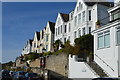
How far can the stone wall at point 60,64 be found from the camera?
28.2 m

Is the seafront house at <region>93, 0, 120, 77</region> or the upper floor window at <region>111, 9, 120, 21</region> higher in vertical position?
the upper floor window at <region>111, 9, 120, 21</region>

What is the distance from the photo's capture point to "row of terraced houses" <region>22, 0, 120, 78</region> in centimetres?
2028

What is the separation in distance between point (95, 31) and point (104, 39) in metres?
1.97

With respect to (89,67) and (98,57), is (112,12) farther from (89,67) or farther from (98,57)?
(89,67)

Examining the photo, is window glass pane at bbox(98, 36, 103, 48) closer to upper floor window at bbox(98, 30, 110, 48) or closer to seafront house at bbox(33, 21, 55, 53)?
upper floor window at bbox(98, 30, 110, 48)

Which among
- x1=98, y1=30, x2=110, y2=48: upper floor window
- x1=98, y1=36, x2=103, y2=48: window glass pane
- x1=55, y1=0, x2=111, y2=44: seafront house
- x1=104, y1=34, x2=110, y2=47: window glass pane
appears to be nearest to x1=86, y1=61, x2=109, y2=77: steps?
x1=98, y1=36, x2=103, y2=48: window glass pane

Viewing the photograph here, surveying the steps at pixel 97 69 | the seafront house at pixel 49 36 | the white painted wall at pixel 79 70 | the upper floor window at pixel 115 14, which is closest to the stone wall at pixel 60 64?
the white painted wall at pixel 79 70

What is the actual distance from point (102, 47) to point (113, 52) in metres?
2.36

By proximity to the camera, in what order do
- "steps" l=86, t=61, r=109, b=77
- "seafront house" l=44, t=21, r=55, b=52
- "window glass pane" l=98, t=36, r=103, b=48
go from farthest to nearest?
"seafront house" l=44, t=21, r=55, b=52
"window glass pane" l=98, t=36, r=103, b=48
"steps" l=86, t=61, r=109, b=77

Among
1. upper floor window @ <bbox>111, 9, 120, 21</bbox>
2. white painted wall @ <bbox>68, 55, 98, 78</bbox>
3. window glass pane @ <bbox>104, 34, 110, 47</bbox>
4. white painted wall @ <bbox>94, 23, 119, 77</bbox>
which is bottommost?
white painted wall @ <bbox>68, 55, 98, 78</bbox>

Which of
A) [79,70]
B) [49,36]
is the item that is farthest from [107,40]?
[49,36]

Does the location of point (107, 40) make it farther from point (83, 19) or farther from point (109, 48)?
point (83, 19)

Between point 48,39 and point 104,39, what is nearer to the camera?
point 104,39

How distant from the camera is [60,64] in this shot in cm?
2978
